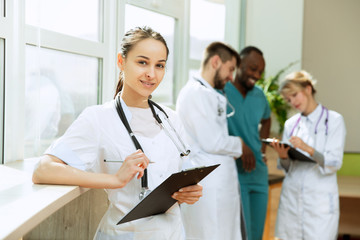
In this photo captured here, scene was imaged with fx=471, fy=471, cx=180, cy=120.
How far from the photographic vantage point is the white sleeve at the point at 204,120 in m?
2.67

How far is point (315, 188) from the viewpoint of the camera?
2893 millimetres

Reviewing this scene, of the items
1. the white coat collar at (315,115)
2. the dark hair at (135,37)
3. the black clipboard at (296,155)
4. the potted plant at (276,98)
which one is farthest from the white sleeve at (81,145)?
the potted plant at (276,98)

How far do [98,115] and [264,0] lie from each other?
3782 mm

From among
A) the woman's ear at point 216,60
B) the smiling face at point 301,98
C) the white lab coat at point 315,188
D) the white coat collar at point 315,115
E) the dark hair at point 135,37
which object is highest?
the woman's ear at point 216,60

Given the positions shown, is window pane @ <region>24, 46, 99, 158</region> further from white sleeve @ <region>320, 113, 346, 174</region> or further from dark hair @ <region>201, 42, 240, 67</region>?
white sleeve @ <region>320, 113, 346, 174</region>

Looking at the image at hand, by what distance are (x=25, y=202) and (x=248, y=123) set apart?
2.27m

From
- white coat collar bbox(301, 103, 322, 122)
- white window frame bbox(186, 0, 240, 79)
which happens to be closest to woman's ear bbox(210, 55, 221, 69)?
white coat collar bbox(301, 103, 322, 122)

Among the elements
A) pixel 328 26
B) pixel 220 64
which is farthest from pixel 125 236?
pixel 328 26

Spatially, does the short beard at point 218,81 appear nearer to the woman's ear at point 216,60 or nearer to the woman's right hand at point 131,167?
the woman's ear at point 216,60

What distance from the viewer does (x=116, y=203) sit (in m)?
1.42

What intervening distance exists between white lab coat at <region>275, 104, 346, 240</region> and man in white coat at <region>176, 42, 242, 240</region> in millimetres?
393

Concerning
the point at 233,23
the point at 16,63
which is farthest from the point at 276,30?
the point at 16,63

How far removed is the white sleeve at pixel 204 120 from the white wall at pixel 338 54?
3.26 metres

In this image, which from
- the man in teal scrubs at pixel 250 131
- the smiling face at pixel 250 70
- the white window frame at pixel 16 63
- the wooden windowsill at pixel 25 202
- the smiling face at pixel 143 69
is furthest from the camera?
the smiling face at pixel 250 70
